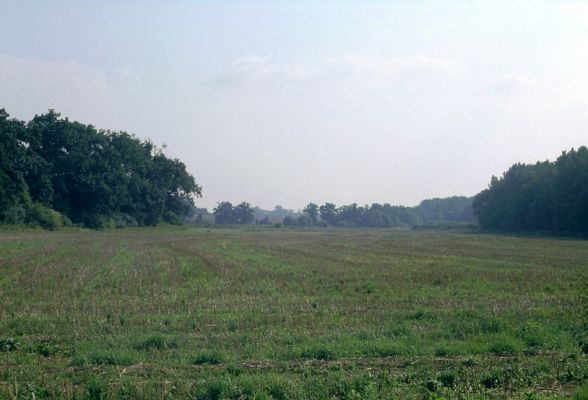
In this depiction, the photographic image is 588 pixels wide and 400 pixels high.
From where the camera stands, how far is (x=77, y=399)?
820cm

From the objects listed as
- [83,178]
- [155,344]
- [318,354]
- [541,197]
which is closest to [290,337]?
[318,354]

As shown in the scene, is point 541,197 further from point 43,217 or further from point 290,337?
point 290,337

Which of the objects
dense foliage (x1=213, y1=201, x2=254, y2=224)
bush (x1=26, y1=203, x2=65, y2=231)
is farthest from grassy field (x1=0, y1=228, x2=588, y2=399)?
dense foliage (x1=213, y1=201, x2=254, y2=224)

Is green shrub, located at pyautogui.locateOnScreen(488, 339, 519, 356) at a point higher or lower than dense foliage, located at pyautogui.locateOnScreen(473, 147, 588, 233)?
lower

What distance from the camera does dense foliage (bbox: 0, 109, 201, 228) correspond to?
6669 centimetres

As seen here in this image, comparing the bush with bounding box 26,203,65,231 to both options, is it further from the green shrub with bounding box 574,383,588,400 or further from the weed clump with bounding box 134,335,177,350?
the green shrub with bounding box 574,383,588,400


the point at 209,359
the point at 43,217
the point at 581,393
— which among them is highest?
the point at 43,217

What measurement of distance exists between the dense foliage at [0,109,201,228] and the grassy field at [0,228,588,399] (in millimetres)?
48608

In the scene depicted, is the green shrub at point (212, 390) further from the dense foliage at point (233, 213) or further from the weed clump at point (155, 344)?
the dense foliage at point (233, 213)

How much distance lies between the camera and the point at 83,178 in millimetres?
78688

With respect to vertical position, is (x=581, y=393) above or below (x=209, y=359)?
below

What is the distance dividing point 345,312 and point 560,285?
10319 millimetres

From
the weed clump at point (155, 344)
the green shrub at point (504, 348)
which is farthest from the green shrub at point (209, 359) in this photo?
the green shrub at point (504, 348)

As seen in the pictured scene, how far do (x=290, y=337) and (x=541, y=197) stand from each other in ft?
275
